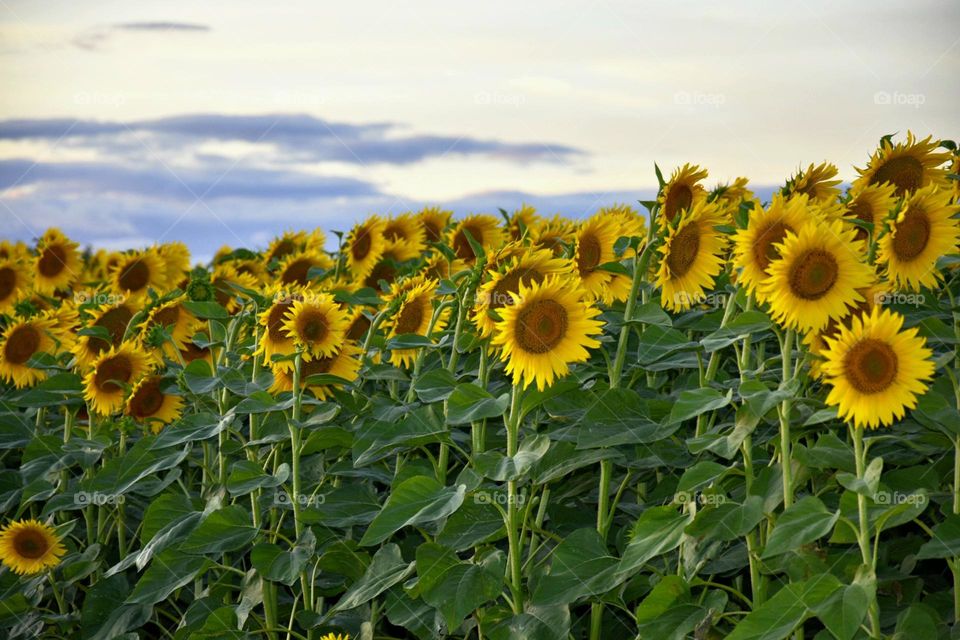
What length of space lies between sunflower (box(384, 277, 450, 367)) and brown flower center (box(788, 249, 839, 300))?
4.36ft

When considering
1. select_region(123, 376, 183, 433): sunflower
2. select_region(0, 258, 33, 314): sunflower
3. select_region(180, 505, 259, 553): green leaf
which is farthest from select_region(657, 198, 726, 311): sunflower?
select_region(0, 258, 33, 314): sunflower

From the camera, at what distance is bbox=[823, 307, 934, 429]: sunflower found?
2.57 m

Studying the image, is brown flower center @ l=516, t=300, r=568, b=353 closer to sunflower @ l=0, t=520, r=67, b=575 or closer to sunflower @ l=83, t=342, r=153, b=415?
sunflower @ l=83, t=342, r=153, b=415

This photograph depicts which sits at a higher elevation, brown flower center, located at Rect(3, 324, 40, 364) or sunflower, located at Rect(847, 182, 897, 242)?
sunflower, located at Rect(847, 182, 897, 242)

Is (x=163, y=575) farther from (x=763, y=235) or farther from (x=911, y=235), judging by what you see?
(x=911, y=235)

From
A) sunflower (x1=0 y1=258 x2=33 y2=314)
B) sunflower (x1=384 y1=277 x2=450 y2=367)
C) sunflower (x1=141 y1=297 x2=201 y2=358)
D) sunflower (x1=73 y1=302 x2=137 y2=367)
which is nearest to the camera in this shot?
sunflower (x1=384 y1=277 x2=450 y2=367)

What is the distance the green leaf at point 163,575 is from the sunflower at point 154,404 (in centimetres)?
69

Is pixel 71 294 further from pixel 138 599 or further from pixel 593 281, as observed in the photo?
pixel 593 281

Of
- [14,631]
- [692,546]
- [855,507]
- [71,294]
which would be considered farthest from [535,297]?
[71,294]

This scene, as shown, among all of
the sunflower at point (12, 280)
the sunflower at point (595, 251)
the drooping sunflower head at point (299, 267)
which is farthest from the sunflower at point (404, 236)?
the sunflower at point (12, 280)

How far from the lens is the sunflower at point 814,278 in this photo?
275 cm

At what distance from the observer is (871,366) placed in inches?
102

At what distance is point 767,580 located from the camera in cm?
288

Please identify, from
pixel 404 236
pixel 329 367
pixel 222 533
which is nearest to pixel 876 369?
pixel 329 367
